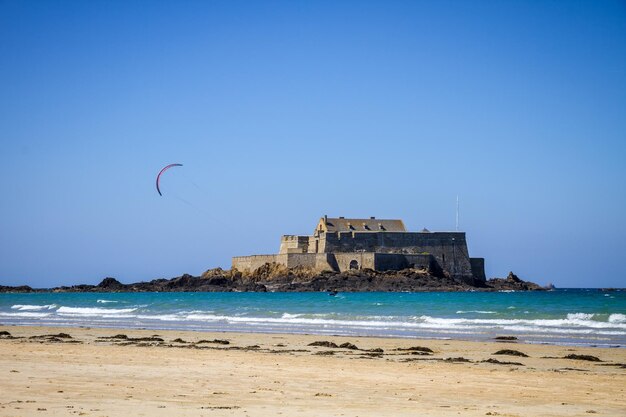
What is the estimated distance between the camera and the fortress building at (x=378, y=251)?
2648 inches

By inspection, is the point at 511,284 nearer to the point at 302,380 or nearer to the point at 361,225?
the point at 361,225

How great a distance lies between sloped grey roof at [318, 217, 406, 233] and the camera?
7062 cm

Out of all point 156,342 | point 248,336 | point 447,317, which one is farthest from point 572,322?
point 156,342

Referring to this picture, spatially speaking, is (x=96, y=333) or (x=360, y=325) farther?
(x=360, y=325)

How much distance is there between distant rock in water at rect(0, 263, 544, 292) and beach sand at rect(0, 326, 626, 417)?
4720 cm

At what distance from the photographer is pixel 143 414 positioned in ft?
26.8

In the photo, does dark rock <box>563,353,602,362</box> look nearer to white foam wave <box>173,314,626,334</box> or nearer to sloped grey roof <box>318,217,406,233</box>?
white foam wave <box>173,314,626,334</box>

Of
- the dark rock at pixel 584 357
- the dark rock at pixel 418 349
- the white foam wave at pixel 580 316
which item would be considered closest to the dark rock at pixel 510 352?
the dark rock at pixel 584 357

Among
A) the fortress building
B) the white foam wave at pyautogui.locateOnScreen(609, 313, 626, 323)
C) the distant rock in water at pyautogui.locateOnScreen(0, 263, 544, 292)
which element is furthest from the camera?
the fortress building

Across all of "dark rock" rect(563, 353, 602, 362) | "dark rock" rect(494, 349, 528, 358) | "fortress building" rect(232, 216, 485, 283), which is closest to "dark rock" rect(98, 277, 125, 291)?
"fortress building" rect(232, 216, 485, 283)

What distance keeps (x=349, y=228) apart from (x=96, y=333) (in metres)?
49.5

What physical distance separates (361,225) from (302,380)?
6064cm

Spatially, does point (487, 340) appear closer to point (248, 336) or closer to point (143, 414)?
point (248, 336)

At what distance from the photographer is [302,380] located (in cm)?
1121
